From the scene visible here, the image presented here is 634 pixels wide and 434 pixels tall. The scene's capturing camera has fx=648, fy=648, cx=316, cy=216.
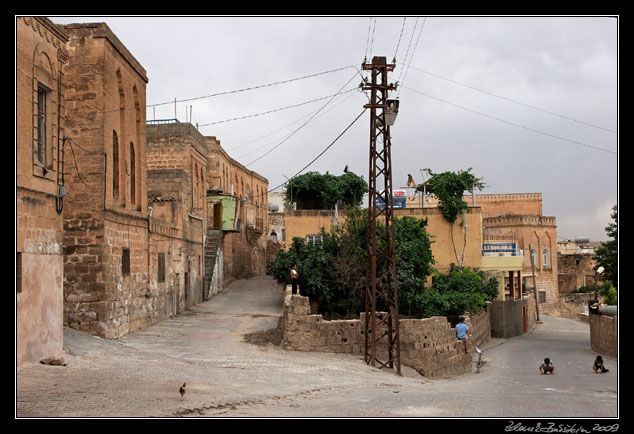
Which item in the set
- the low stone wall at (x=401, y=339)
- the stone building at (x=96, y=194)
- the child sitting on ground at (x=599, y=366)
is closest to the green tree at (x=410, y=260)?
the low stone wall at (x=401, y=339)

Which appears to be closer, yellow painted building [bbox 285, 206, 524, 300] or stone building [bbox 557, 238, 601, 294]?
yellow painted building [bbox 285, 206, 524, 300]

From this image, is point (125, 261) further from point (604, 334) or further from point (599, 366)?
point (604, 334)

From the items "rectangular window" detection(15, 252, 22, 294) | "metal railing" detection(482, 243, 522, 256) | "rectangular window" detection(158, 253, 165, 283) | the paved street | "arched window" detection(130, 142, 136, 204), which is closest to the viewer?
the paved street

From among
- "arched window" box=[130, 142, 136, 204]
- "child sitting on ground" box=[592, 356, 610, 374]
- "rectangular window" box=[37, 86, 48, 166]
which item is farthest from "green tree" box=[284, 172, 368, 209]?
"rectangular window" box=[37, 86, 48, 166]

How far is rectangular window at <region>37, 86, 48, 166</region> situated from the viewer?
12.9m

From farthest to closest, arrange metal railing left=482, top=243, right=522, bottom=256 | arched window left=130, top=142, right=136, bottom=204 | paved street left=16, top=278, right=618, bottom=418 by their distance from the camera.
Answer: metal railing left=482, top=243, right=522, bottom=256 → arched window left=130, top=142, right=136, bottom=204 → paved street left=16, top=278, right=618, bottom=418

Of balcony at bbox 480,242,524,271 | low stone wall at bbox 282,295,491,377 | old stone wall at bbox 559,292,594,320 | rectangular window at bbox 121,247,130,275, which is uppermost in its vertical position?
rectangular window at bbox 121,247,130,275

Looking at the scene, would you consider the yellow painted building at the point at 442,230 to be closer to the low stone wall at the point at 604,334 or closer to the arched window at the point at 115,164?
the low stone wall at the point at 604,334

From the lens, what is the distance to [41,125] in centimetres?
1304

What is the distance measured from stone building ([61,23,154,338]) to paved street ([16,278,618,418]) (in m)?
0.87

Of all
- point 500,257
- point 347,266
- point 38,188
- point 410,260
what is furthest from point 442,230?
point 38,188

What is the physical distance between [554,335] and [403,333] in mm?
19576

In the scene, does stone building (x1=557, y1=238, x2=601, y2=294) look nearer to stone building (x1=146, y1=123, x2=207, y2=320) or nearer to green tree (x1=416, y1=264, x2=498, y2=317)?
green tree (x1=416, y1=264, x2=498, y2=317)

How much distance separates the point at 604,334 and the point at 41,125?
841 inches
